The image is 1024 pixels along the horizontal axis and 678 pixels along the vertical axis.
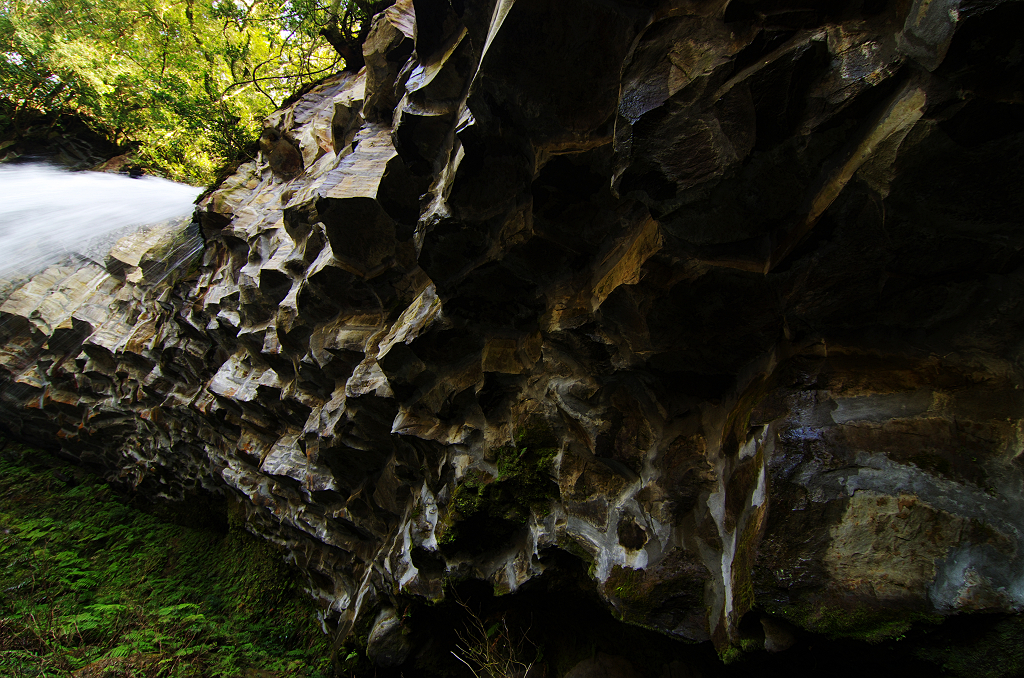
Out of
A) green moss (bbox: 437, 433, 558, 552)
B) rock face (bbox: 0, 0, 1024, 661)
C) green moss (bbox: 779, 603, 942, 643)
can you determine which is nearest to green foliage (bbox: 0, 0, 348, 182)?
rock face (bbox: 0, 0, 1024, 661)

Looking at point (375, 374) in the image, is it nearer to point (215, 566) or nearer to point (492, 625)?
point (492, 625)

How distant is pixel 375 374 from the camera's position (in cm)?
415

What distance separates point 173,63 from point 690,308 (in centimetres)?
1085

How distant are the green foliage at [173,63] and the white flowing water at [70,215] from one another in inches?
29.0

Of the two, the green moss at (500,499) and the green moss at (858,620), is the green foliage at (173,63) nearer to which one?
the green moss at (500,499)

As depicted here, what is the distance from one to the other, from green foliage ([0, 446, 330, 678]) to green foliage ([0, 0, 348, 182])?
6.86 meters

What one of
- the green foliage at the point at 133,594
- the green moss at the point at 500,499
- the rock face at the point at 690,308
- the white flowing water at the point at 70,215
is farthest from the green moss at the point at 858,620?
the white flowing water at the point at 70,215

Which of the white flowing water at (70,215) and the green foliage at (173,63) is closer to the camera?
the green foliage at (173,63)

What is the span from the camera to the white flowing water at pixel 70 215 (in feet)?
30.7

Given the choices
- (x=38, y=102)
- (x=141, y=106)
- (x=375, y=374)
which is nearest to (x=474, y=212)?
(x=375, y=374)

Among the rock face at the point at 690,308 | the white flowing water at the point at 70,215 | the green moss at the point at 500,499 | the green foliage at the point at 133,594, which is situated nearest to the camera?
the rock face at the point at 690,308

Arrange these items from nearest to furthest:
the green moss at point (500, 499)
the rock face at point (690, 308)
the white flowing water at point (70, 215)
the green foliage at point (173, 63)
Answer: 1. the rock face at point (690, 308)
2. the green moss at point (500, 499)
3. the green foliage at point (173, 63)
4. the white flowing water at point (70, 215)

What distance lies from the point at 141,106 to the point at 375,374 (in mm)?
9736

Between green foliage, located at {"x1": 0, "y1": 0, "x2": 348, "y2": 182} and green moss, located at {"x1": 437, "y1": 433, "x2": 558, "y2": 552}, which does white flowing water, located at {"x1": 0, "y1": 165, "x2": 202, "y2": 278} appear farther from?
green moss, located at {"x1": 437, "y1": 433, "x2": 558, "y2": 552}
